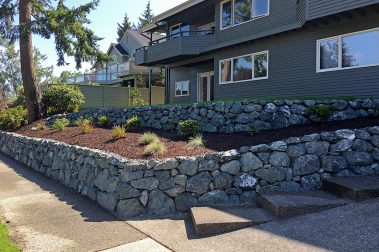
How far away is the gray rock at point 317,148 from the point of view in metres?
7.18

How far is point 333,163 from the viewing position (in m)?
7.19

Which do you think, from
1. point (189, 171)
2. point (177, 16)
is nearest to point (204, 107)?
point (189, 171)

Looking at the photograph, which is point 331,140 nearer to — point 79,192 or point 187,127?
point 187,127

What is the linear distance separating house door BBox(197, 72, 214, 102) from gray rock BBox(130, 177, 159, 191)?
1450 centimetres

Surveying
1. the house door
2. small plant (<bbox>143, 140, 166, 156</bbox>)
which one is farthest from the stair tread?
the house door

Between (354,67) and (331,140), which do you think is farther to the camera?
(354,67)

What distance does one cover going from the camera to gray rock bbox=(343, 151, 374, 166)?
7.23 metres

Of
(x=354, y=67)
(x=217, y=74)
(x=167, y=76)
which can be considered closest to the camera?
(x=354, y=67)

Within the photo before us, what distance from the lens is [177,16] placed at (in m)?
20.9

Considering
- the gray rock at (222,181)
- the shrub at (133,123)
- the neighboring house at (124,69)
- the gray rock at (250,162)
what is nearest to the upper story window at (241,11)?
the shrub at (133,123)

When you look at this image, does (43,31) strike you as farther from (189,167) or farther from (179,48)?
(189,167)

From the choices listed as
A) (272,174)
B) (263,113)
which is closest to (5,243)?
(272,174)

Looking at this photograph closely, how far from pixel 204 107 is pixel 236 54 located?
6945 mm

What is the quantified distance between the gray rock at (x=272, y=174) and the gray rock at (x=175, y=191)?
4.89 ft
